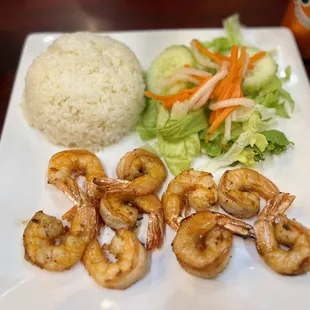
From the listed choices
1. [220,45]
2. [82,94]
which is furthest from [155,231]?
[220,45]

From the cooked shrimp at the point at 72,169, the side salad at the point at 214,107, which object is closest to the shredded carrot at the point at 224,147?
the side salad at the point at 214,107

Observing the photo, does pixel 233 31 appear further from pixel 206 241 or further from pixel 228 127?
pixel 206 241

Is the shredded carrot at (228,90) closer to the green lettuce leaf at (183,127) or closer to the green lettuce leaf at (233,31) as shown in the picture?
the green lettuce leaf at (183,127)

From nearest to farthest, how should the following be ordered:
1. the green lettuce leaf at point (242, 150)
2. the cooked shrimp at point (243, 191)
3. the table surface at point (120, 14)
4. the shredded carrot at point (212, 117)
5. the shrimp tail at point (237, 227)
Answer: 1. the shrimp tail at point (237, 227)
2. the cooked shrimp at point (243, 191)
3. the green lettuce leaf at point (242, 150)
4. the shredded carrot at point (212, 117)
5. the table surface at point (120, 14)

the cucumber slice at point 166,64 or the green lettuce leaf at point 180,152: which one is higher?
the cucumber slice at point 166,64

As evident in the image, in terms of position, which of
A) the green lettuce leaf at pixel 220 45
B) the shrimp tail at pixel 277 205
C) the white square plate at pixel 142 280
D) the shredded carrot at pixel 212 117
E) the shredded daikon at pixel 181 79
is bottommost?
the white square plate at pixel 142 280

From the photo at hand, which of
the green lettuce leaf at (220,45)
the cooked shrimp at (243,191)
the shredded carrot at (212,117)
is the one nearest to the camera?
the cooked shrimp at (243,191)
